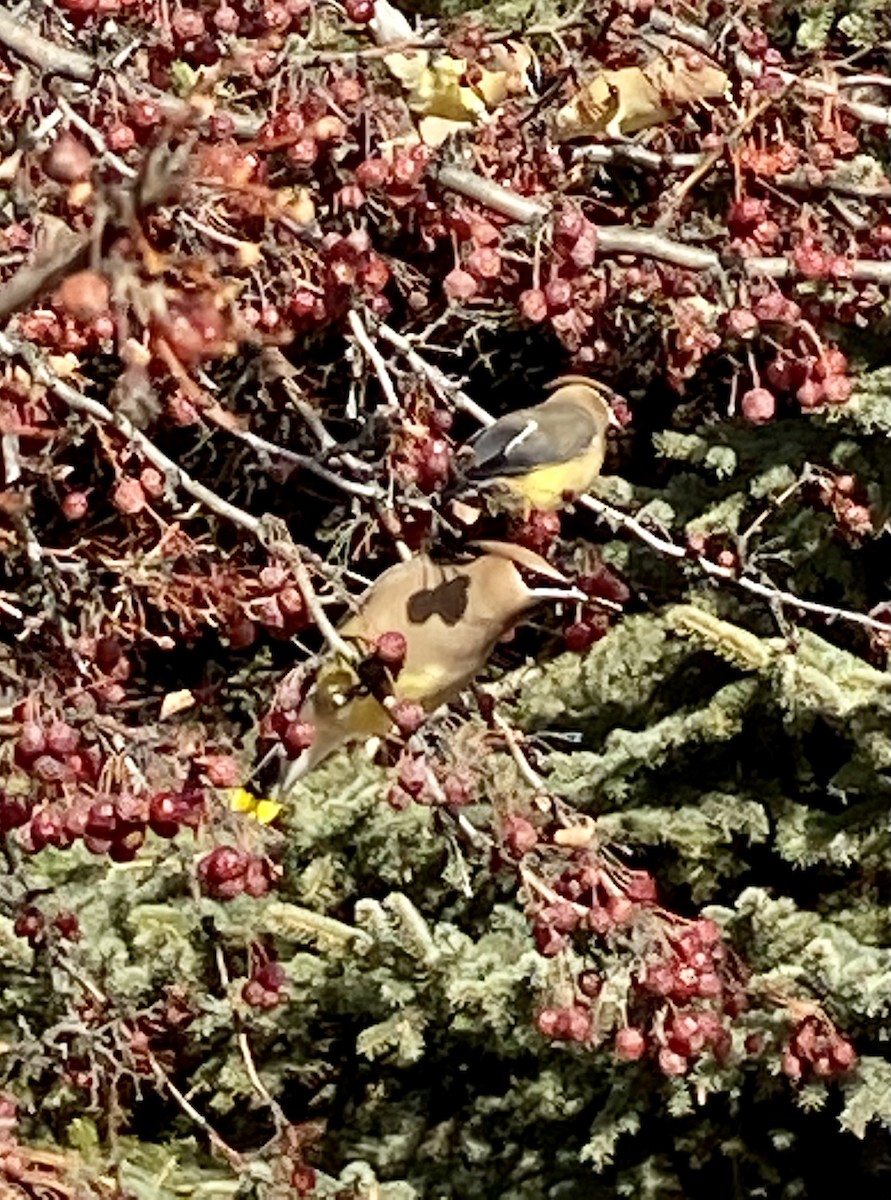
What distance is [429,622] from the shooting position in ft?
8.07

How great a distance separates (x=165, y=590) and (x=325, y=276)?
0.54 m

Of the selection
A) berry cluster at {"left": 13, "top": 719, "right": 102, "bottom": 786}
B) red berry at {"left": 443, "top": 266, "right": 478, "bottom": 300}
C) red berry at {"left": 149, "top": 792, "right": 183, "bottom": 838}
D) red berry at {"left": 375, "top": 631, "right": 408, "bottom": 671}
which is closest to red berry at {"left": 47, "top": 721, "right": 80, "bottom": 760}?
berry cluster at {"left": 13, "top": 719, "right": 102, "bottom": 786}

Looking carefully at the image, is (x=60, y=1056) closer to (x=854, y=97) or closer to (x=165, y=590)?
(x=165, y=590)

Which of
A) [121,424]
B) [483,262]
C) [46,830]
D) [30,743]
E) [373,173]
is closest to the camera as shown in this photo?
[30,743]

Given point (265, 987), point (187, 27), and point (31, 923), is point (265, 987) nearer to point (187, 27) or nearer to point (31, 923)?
point (31, 923)

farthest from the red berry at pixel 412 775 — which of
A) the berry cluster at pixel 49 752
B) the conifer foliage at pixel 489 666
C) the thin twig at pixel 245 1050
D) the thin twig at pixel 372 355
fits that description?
the thin twig at pixel 245 1050

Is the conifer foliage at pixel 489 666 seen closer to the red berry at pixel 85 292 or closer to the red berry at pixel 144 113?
the red berry at pixel 144 113

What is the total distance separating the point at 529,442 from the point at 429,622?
1.48 feet

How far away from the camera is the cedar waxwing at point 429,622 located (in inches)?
93.3

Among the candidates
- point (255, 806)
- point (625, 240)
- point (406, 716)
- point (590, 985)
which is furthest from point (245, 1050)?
point (625, 240)

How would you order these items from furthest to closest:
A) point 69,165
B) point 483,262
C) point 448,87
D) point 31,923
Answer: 1. point 31,923
2. point 448,87
3. point 483,262
4. point 69,165

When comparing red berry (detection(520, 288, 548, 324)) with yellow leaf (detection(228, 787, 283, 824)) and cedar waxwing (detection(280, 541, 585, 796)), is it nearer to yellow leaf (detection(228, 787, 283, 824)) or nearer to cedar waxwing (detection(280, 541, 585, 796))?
cedar waxwing (detection(280, 541, 585, 796))

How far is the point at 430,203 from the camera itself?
245cm

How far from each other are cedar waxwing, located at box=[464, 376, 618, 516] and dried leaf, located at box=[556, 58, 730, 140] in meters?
0.43
